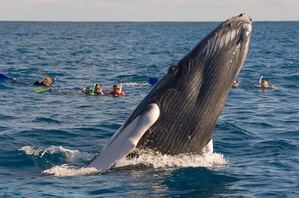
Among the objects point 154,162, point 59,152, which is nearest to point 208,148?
point 154,162

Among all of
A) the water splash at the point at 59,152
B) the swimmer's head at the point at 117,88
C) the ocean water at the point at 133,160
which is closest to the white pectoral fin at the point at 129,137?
the ocean water at the point at 133,160

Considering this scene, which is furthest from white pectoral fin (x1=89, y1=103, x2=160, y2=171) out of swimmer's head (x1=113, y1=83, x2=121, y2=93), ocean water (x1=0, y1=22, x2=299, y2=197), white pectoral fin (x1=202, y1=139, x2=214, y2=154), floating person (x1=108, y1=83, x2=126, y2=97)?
floating person (x1=108, y1=83, x2=126, y2=97)

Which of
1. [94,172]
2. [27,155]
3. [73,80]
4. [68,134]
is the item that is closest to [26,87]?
[73,80]

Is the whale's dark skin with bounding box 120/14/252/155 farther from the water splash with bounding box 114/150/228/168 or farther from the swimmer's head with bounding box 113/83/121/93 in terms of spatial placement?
the swimmer's head with bounding box 113/83/121/93

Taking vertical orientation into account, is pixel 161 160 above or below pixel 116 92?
below

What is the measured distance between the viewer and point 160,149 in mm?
12562

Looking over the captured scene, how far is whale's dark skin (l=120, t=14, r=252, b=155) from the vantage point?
39.9ft

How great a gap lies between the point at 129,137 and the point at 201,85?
5.47ft

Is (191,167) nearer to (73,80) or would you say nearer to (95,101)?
(95,101)

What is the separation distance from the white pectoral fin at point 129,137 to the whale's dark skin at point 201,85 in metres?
0.31

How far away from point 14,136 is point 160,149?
692cm

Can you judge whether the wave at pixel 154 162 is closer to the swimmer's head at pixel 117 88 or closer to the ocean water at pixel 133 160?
the ocean water at pixel 133 160

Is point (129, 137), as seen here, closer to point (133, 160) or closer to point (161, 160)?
point (133, 160)

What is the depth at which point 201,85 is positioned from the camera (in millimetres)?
12188
